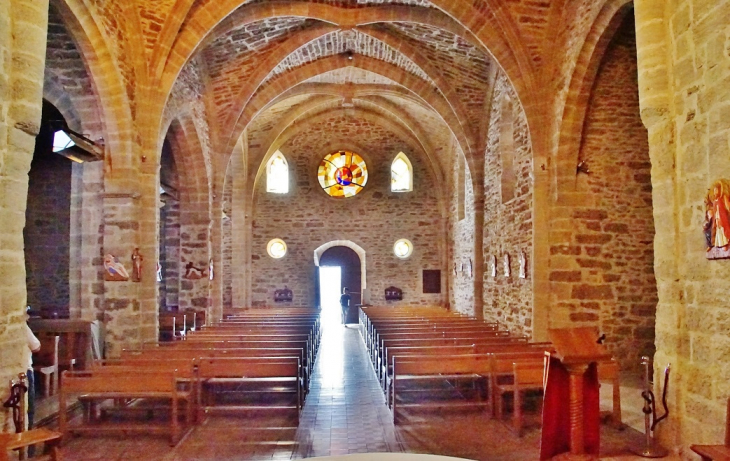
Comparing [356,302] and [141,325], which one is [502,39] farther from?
[356,302]

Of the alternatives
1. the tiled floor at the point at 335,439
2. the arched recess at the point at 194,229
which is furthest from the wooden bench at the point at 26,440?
the arched recess at the point at 194,229

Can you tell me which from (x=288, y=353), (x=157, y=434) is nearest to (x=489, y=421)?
(x=288, y=353)

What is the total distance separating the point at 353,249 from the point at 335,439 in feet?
50.0

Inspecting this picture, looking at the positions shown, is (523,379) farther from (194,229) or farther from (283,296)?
(283,296)

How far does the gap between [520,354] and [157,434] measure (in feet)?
13.9

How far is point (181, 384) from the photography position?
24.7 ft

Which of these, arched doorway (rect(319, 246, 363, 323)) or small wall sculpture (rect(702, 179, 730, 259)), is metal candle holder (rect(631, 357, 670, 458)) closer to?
small wall sculpture (rect(702, 179, 730, 259))

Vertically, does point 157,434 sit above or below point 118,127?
below

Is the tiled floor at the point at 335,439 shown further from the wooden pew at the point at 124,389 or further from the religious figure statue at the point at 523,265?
the religious figure statue at the point at 523,265

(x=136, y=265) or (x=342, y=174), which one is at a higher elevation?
(x=342, y=174)

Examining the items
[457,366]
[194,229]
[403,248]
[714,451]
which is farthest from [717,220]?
[403,248]

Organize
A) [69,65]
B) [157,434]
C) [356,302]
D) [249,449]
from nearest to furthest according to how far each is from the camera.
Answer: [249,449] → [157,434] → [69,65] → [356,302]

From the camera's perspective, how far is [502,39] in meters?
10.1

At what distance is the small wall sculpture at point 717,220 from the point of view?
426 centimetres
